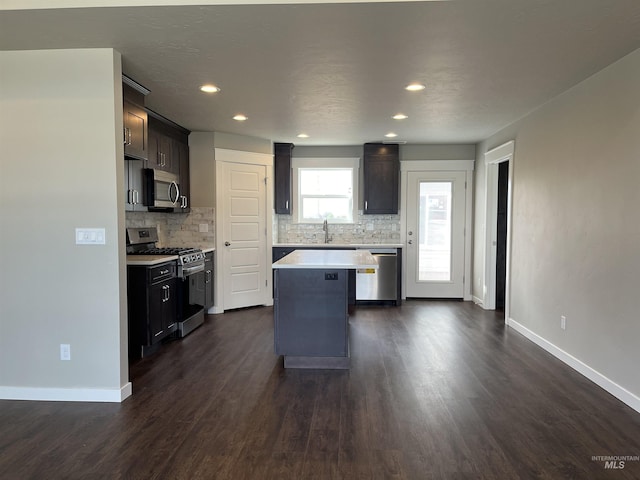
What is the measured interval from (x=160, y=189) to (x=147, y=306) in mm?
1412

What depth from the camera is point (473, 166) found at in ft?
20.7

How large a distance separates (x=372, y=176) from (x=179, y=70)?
12.1ft

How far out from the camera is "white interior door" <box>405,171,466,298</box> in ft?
20.9

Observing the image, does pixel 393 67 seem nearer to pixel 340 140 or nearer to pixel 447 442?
pixel 447 442

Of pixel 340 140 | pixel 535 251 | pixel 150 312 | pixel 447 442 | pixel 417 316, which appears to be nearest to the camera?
pixel 447 442

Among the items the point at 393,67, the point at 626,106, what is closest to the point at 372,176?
the point at 393,67

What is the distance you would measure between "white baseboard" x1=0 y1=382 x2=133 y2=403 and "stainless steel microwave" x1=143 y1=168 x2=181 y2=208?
2.01 m

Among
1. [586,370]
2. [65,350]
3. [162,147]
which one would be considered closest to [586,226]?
[586,370]

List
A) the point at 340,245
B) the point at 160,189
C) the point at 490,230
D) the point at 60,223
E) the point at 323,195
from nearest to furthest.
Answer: the point at 60,223, the point at 160,189, the point at 490,230, the point at 340,245, the point at 323,195

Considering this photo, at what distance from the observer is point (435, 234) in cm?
639

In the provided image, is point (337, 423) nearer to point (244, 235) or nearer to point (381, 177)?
Answer: point (244, 235)

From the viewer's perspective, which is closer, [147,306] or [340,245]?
[147,306]

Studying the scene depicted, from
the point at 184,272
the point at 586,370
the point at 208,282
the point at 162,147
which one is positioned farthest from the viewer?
the point at 208,282

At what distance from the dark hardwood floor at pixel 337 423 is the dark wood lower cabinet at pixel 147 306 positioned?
0.19 metres
